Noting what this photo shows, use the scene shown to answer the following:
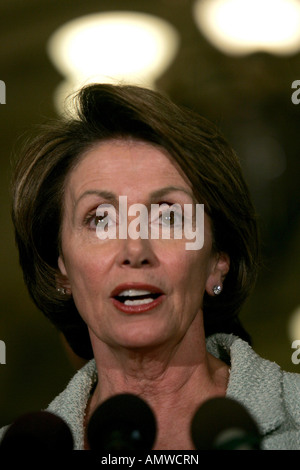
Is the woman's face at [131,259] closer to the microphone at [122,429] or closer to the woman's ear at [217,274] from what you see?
the woman's ear at [217,274]

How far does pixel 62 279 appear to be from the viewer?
4.36 ft

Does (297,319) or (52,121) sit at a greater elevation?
(52,121)

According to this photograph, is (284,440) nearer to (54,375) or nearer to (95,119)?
(95,119)

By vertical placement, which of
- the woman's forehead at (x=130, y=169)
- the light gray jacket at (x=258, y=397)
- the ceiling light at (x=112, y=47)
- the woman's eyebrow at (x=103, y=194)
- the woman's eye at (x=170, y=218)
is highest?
the ceiling light at (x=112, y=47)

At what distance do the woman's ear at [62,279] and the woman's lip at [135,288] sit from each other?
0.23m

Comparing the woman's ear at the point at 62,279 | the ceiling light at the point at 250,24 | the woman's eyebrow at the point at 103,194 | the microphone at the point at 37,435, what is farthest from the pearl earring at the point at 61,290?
the ceiling light at the point at 250,24

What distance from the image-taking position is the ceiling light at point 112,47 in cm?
196

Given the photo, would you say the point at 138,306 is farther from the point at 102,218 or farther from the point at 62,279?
the point at 62,279

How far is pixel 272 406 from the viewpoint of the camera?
110 centimetres

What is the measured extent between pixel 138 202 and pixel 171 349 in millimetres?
246

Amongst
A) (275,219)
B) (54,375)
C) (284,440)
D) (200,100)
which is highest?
(200,100)

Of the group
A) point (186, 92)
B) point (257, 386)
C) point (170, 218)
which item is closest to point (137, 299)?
point (170, 218)

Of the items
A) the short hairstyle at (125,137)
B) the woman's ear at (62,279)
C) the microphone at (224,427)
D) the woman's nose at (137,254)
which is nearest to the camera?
the microphone at (224,427)
